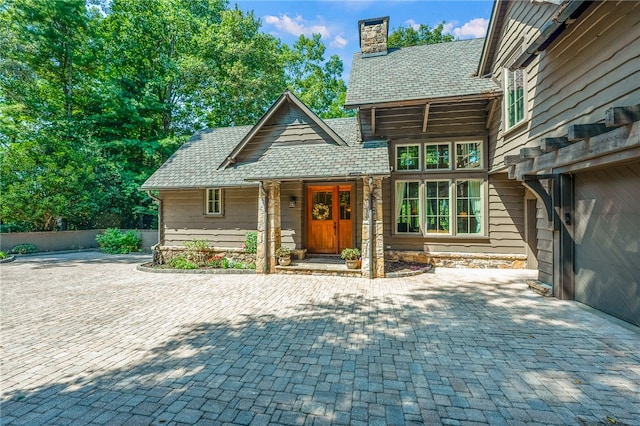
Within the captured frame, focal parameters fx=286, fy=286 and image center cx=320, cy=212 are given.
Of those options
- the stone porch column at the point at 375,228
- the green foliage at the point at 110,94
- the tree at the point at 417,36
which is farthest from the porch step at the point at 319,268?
the tree at the point at 417,36

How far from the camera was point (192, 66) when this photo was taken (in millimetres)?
17484

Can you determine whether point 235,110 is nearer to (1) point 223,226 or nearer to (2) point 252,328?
(1) point 223,226

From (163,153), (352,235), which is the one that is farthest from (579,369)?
(163,153)

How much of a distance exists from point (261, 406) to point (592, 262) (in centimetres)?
569

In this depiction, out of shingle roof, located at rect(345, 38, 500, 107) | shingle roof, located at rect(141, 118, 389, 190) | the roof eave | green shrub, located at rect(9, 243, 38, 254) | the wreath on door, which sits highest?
shingle roof, located at rect(345, 38, 500, 107)

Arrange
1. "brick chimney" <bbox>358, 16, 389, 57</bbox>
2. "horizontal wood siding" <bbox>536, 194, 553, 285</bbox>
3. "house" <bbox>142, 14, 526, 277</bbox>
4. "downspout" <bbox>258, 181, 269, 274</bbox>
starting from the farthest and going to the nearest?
"brick chimney" <bbox>358, 16, 389, 57</bbox>
"downspout" <bbox>258, 181, 269, 274</bbox>
"house" <bbox>142, 14, 526, 277</bbox>
"horizontal wood siding" <bbox>536, 194, 553, 285</bbox>

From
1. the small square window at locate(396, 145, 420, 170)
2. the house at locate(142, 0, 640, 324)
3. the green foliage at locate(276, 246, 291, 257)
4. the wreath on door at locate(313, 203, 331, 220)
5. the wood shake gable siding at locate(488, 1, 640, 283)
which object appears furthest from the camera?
the wreath on door at locate(313, 203, 331, 220)

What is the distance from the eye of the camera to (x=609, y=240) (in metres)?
4.49

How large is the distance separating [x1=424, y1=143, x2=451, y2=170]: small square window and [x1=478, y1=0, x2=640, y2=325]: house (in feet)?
7.55

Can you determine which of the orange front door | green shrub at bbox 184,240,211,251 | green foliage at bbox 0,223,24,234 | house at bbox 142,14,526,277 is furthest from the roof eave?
green foliage at bbox 0,223,24,234

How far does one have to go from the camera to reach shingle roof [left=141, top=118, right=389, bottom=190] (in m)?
7.79

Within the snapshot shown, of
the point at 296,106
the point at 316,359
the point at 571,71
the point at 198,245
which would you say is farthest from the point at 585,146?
the point at 198,245

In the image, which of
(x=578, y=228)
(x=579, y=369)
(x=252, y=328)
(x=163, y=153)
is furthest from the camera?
(x=163, y=153)

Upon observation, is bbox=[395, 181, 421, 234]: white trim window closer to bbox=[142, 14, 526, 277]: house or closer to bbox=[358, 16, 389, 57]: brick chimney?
bbox=[142, 14, 526, 277]: house
